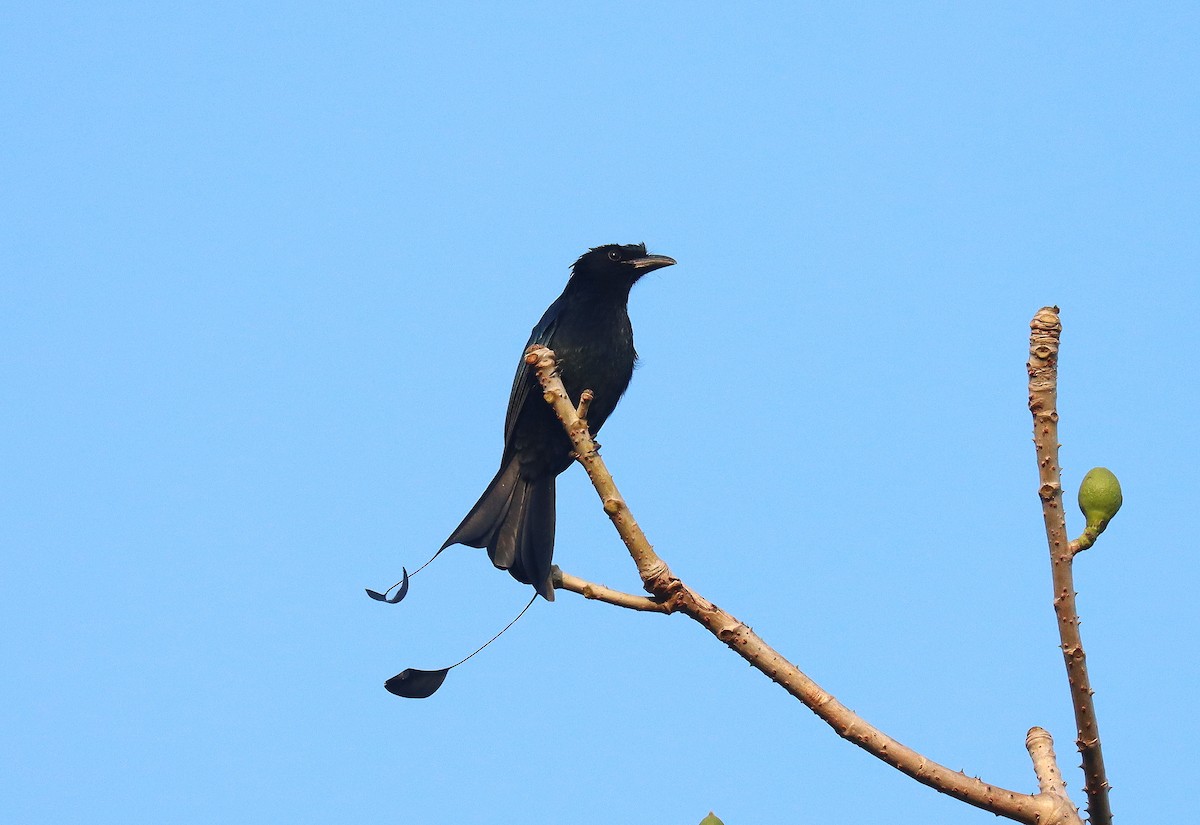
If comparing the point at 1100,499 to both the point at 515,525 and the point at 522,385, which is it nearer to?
the point at 515,525

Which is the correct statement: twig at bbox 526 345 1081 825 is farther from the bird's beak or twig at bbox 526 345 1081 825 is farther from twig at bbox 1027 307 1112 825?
the bird's beak

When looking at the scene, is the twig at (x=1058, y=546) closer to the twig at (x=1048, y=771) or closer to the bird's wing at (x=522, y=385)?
the twig at (x=1048, y=771)

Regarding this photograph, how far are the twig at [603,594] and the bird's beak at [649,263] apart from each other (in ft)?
8.84

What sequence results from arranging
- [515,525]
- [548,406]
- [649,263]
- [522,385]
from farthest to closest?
[649,263] < [522,385] < [548,406] < [515,525]

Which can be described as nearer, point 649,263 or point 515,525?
point 515,525

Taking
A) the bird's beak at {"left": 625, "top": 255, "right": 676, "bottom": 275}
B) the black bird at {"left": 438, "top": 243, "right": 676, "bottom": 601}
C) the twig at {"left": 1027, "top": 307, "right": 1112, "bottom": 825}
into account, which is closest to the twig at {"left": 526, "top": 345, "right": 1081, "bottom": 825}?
the twig at {"left": 1027, "top": 307, "right": 1112, "bottom": 825}

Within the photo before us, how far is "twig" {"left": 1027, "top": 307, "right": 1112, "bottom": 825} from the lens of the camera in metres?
2.34

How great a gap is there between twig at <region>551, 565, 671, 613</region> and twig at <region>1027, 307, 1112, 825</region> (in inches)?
43.0

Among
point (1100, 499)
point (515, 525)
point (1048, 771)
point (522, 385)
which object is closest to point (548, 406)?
point (522, 385)

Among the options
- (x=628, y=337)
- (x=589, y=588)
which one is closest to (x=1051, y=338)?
(x=589, y=588)

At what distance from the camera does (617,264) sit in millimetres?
6398

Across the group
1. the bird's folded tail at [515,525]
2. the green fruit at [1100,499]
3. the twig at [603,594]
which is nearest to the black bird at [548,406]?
the bird's folded tail at [515,525]

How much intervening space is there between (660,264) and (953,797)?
4069 mm

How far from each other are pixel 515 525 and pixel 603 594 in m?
1.58
